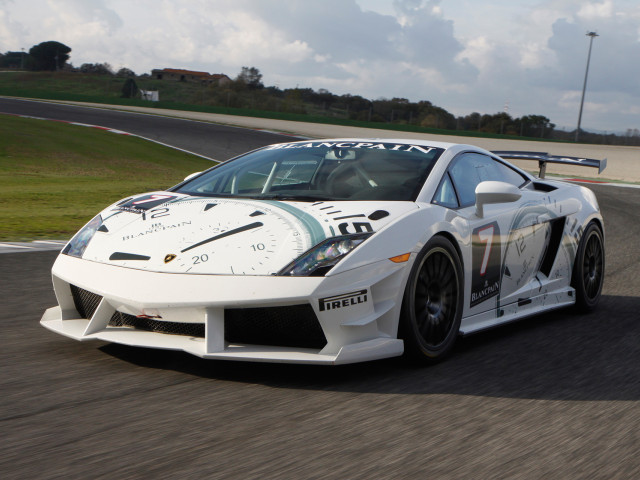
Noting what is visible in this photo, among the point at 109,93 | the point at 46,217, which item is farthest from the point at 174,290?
the point at 109,93

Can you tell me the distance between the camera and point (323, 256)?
3.57 meters

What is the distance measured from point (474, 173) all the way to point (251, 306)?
80.5 inches

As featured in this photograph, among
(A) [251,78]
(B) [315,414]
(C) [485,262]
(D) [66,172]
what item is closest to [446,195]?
(C) [485,262]

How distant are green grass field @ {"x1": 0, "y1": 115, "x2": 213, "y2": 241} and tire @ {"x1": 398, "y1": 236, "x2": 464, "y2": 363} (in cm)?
543

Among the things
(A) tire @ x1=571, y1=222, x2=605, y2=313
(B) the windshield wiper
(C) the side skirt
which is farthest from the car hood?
(A) tire @ x1=571, y1=222, x2=605, y2=313

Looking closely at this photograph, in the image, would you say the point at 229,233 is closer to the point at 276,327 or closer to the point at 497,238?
the point at 276,327

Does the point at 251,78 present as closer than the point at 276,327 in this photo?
No

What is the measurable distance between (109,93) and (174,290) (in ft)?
212

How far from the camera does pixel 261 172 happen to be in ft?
15.9

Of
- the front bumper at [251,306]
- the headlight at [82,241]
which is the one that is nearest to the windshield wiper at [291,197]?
the front bumper at [251,306]

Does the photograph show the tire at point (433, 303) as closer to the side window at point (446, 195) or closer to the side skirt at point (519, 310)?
the side skirt at point (519, 310)

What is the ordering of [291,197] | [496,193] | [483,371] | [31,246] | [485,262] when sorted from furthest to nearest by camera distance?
[31,246], [485,262], [496,193], [291,197], [483,371]

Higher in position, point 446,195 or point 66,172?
point 446,195

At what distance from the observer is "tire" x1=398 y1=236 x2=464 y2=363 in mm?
3832
